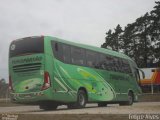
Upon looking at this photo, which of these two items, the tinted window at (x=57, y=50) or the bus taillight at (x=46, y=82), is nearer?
the bus taillight at (x=46, y=82)

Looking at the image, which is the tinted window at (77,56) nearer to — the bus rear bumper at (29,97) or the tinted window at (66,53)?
the tinted window at (66,53)

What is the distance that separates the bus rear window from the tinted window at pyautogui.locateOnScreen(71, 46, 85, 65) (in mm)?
2224

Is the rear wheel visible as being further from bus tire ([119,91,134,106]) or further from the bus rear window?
bus tire ([119,91,134,106])

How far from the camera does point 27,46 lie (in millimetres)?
20359

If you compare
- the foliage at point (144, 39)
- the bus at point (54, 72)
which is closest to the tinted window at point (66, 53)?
the bus at point (54, 72)

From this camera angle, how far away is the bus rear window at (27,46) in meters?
20.0

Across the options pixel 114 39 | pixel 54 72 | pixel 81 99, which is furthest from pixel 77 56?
pixel 114 39

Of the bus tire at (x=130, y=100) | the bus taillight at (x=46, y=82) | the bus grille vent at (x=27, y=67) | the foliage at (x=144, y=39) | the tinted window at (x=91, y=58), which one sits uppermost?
the foliage at (x=144, y=39)

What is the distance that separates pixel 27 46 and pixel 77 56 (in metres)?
2.90

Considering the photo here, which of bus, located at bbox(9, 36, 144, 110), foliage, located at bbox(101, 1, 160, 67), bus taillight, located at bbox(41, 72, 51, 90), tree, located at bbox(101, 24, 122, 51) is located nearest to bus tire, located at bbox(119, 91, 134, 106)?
bus, located at bbox(9, 36, 144, 110)

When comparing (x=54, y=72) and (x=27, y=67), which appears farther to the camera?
(x=27, y=67)

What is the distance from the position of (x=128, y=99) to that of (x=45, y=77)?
9.84 m

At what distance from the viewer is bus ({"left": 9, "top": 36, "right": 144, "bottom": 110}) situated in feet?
65.1

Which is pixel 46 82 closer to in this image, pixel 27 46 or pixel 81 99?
pixel 27 46
